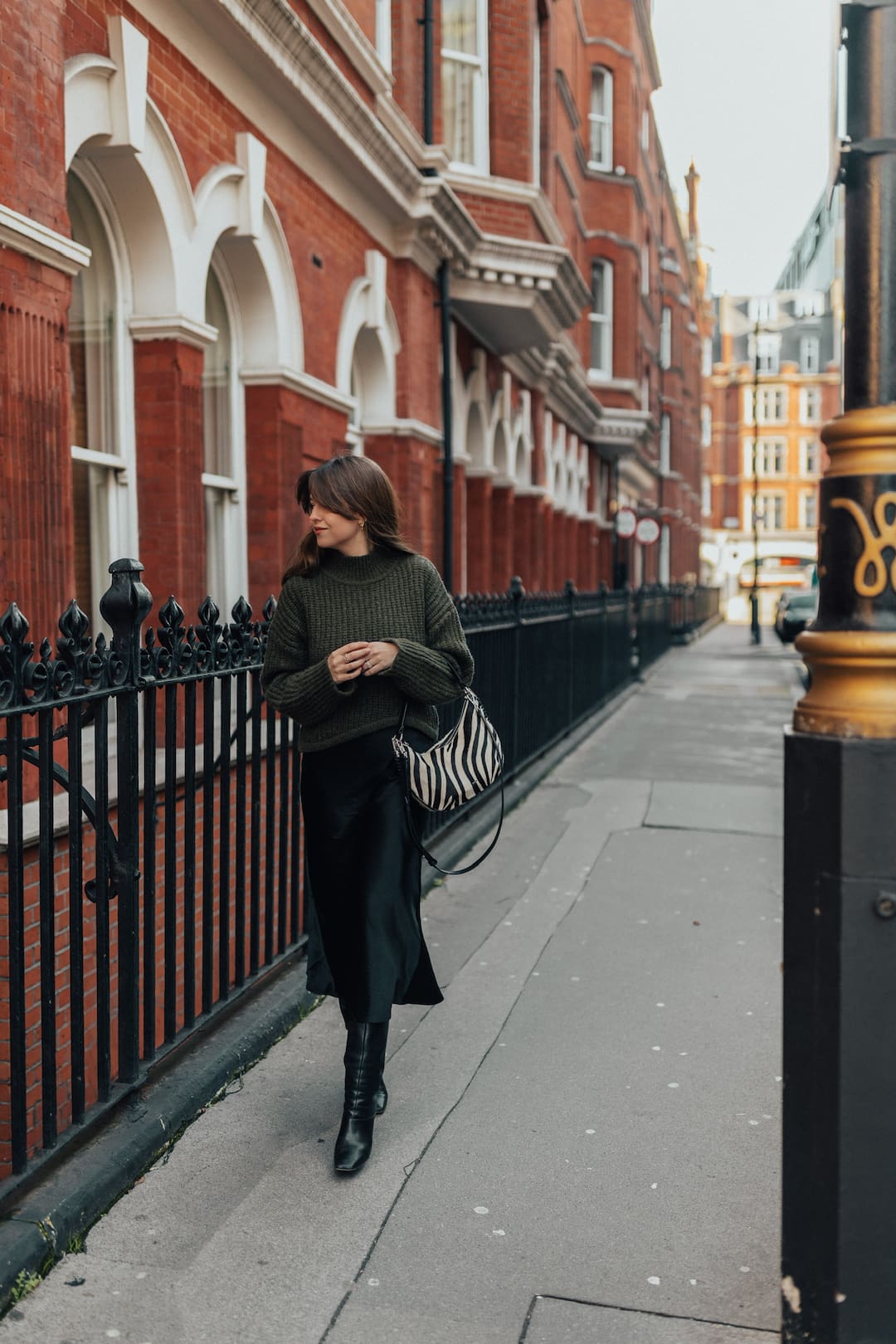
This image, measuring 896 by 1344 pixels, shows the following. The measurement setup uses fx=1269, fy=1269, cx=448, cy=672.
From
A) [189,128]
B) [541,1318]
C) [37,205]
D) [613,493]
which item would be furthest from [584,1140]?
[613,493]

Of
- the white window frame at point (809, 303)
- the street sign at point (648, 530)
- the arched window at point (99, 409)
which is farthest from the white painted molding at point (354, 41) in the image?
the white window frame at point (809, 303)

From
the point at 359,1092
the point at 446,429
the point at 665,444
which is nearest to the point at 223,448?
the point at 446,429

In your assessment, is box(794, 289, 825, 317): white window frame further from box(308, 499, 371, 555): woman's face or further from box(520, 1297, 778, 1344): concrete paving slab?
box(520, 1297, 778, 1344): concrete paving slab

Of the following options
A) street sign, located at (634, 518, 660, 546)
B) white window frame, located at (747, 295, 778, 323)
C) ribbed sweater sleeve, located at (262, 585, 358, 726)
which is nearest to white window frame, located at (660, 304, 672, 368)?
street sign, located at (634, 518, 660, 546)

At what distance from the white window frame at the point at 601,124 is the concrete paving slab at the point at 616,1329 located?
2674 cm

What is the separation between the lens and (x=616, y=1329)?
2.60m

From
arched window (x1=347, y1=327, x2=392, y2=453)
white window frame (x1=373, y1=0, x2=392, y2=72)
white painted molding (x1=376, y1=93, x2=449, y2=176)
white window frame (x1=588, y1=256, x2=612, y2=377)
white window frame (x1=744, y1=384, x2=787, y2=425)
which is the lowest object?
arched window (x1=347, y1=327, x2=392, y2=453)

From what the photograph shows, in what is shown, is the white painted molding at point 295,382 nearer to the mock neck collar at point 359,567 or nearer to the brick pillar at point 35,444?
the brick pillar at point 35,444

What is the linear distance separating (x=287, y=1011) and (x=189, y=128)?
4.84 metres

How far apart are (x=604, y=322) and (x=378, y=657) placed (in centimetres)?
2539

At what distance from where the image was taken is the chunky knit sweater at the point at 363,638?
3.34 m

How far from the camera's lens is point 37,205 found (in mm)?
4867

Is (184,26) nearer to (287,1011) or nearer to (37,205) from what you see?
(37,205)

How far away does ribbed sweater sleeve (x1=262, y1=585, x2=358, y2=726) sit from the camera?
10.8ft
